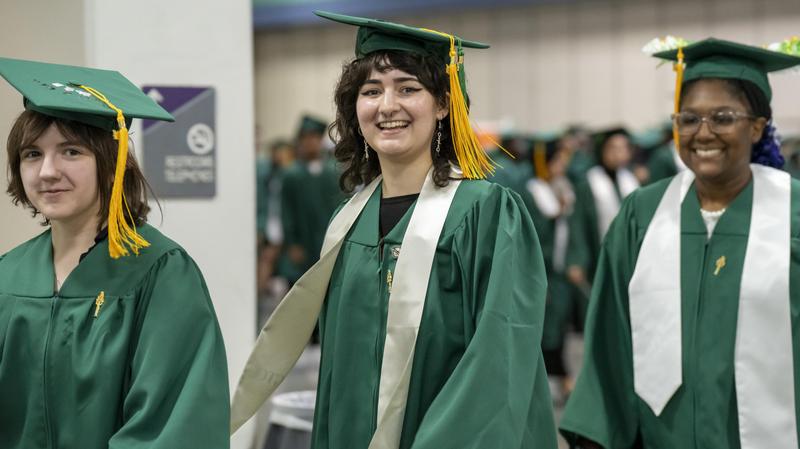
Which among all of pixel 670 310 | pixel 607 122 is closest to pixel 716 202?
pixel 670 310

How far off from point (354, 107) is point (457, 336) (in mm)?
736

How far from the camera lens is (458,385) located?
2572 millimetres

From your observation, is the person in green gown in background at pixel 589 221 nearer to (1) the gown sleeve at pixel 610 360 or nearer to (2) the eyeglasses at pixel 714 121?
(1) the gown sleeve at pixel 610 360

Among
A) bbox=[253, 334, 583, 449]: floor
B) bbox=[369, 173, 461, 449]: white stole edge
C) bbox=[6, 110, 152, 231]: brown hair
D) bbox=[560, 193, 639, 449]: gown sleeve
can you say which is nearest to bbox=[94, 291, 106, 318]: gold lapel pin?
bbox=[6, 110, 152, 231]: brown hair

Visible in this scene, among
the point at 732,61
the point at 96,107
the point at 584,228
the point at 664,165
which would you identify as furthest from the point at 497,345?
the point at 664,165

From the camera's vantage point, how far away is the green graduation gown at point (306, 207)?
980 centimetres

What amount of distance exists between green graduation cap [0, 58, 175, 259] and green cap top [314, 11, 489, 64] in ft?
2.01

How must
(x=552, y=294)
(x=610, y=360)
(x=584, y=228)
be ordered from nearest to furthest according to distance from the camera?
1. (x=610, y=360)
2. (x=552, y=294)
3. (x=584, y=228)

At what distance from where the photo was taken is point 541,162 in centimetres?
963

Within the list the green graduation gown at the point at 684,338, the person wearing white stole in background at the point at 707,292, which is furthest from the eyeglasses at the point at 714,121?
the green graduation gown at the point at 684,338

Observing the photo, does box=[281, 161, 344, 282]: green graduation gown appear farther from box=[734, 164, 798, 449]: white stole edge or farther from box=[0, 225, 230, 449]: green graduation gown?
box=[0, 225, 230, 449]: green graduation gown

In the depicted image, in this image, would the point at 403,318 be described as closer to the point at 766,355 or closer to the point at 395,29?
the point at 395,29

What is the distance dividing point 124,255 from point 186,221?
150 centimetres

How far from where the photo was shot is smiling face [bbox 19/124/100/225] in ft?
8.00
